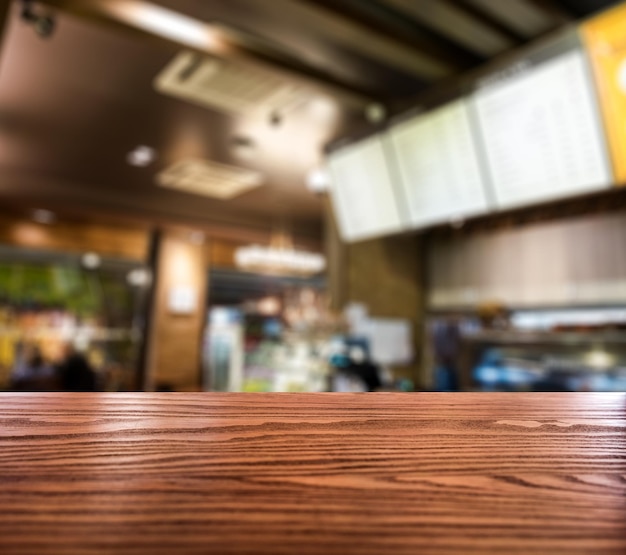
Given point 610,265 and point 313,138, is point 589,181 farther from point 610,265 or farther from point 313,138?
point 313,138

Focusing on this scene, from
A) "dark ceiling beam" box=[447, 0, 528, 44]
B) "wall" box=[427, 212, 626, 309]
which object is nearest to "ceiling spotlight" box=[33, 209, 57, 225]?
"wall" box=[427, 212, 626, 309]

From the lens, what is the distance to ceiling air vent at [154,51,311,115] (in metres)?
2.85

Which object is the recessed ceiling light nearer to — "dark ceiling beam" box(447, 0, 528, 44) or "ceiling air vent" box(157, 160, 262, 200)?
"dark ceiling beam" box(447, 0, 528, 44)

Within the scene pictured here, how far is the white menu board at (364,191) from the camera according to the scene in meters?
3.21

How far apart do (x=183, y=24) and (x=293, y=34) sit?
638mm

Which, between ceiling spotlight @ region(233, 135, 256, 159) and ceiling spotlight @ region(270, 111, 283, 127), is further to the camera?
ceiling spotlight @ region(233, 135, 256, 159)

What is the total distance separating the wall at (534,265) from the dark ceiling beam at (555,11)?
1715 millimetres

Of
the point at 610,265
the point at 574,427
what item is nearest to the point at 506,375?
the point at 610,265

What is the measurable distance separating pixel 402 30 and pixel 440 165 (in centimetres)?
81

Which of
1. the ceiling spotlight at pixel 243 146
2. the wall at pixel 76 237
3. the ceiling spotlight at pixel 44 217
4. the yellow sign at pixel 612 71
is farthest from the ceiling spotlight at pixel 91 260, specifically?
the yellow sign at pixel 612 71

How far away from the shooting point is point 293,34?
2822 mm

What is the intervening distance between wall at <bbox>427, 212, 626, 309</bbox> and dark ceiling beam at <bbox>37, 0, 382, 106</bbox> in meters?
1.93

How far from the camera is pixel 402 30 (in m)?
2.78

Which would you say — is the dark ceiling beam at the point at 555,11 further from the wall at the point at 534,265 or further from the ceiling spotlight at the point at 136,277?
the ceiling spotlight at the point at 136,277
